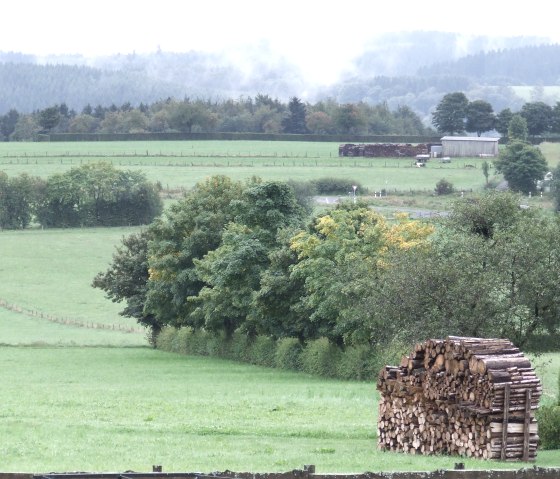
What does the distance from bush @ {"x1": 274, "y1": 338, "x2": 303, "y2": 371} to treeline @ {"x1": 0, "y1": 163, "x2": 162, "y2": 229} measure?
7835 cm

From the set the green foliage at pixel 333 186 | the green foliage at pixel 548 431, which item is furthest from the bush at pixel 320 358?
the green foliage at pixel 333 186

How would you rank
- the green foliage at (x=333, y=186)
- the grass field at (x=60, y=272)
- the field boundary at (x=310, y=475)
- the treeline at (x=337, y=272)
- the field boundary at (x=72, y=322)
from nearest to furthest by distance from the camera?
1. the field boundary at (x=310, y=475)
2. the treeline at (x=337, y=272)
3. the field boundary at (x=72, y=322)
4. the grass field at (x=60, y=272)
5. the green foliage at (x=333, y=186)

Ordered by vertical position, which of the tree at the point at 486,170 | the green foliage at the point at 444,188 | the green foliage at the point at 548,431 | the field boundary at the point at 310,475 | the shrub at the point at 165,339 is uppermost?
the field boundary at the point at 310,475

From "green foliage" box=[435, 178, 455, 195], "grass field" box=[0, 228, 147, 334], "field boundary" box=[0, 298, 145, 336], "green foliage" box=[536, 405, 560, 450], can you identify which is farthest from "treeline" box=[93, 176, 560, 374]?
"green foliage" box=[435, 178, 455, 195]

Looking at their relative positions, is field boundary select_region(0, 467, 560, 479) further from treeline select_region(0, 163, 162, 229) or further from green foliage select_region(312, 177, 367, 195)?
green foliage select_region(312, 177, 367, 195)

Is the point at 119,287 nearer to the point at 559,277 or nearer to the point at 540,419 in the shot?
the point at 559,277

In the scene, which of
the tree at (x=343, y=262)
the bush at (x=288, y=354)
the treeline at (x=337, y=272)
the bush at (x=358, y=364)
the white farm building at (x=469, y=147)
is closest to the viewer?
the treeline at (x=337, y=272)

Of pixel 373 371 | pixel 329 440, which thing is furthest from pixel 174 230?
pixel 329 440

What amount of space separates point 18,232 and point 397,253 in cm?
9087

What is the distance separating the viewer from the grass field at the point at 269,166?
163 m

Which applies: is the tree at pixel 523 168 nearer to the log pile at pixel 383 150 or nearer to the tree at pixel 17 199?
the log pile at pixel 383 150

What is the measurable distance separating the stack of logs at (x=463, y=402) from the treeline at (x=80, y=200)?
11414cm

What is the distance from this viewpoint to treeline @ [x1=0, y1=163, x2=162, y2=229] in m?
143

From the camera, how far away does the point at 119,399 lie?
45.9 metres
